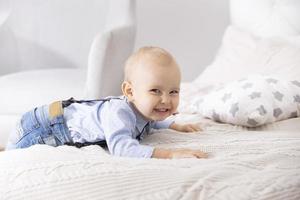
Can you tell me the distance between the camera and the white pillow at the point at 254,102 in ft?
5.08

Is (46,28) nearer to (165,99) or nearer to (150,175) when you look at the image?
(165,99)

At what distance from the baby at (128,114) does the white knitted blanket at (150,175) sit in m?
0.06

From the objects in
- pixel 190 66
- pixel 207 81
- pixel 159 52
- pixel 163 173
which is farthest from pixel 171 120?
pixel 190 66

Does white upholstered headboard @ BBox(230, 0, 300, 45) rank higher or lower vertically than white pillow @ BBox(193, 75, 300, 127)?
higher

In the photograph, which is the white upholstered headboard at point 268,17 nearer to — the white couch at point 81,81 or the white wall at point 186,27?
the white wall at point 186,27

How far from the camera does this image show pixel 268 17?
226 centimetres

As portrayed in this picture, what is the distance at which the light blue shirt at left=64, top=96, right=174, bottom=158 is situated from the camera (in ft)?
4.12

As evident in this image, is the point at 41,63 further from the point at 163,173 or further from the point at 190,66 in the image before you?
the point at 163,173

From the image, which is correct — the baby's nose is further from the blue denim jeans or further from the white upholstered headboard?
the white upholstered headboard

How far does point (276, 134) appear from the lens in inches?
55.4

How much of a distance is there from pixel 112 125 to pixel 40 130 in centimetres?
27

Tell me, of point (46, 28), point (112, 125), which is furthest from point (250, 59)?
point (46, 28)

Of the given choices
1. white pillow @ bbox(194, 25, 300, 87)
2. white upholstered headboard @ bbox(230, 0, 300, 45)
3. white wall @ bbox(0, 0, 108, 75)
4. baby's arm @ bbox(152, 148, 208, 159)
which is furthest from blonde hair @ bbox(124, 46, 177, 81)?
white wall @ bbox(0, 0, 108, 75)

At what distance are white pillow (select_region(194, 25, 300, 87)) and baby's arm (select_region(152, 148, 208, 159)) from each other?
0.67 meters
